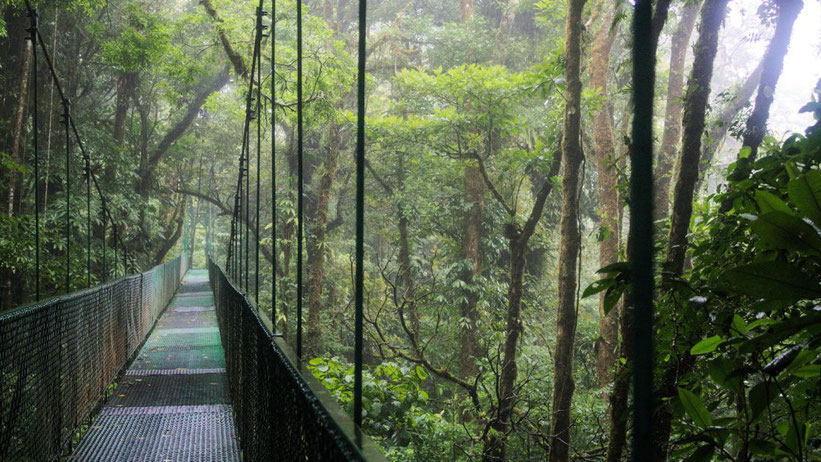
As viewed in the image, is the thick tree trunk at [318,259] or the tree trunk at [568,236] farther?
the thick tree trunk at [318,259]

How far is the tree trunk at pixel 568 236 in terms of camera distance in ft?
14.4

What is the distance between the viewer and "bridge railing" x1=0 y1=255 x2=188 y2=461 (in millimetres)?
2260

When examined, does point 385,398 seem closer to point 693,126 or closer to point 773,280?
point 693,126

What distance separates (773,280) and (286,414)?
4.09 feet

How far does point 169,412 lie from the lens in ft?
13.1

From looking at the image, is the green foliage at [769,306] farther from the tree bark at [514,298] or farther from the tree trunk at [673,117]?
the tree trunk at [673,117]

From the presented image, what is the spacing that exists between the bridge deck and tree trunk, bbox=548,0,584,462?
7.13 ft

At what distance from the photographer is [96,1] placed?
27.2 feet

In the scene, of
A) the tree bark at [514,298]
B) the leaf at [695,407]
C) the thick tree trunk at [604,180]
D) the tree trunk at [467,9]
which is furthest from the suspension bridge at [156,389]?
the tree trunk at [467,9]

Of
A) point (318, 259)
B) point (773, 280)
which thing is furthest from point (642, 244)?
point (318, 259)

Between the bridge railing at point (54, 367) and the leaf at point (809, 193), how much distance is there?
7.63 feet

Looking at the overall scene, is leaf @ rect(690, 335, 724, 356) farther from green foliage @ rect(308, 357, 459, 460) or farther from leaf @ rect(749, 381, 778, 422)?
green foliage @ rect(308, 357, 459, 460)

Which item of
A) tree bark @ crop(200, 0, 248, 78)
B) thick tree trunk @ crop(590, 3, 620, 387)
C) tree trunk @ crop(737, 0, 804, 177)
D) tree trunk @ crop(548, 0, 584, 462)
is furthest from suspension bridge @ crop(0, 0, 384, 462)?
thick tree trunk @ crop(590, 3, 620, 387)

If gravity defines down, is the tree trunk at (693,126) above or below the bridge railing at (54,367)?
above
